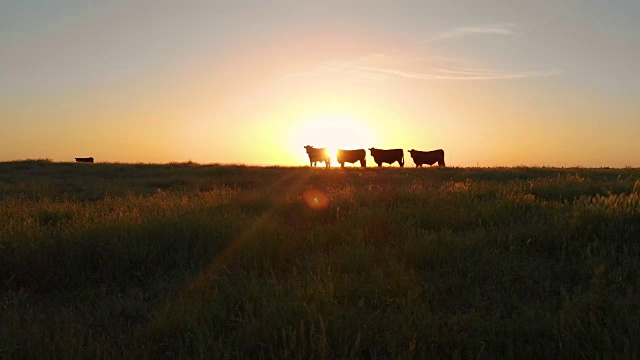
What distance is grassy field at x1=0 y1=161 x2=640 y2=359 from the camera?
121 inches

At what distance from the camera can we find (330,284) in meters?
3.61

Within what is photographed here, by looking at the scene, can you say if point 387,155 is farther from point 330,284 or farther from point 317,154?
point 330,284

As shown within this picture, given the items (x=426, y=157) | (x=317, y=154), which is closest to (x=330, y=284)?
(x=317, y=154)

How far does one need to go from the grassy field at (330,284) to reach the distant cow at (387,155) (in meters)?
36.0

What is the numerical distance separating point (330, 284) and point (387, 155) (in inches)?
1589

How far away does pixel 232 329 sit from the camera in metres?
3.39

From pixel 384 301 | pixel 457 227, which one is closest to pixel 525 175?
pixel 457 227

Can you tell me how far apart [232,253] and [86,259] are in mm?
1601

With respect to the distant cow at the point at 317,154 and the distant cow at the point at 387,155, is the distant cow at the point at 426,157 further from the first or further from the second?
the distant cow at the point at 317,154

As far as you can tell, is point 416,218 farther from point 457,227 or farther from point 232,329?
point 232,329

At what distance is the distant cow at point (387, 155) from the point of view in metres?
42.9

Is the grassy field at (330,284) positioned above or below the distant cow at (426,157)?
below

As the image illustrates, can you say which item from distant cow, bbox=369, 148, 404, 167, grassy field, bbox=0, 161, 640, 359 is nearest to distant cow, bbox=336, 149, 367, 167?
distant cow, bbox=369, 148, 404, 167

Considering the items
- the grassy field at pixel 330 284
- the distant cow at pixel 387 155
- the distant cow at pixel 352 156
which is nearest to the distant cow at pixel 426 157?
the distant cow at pixel 387 155
